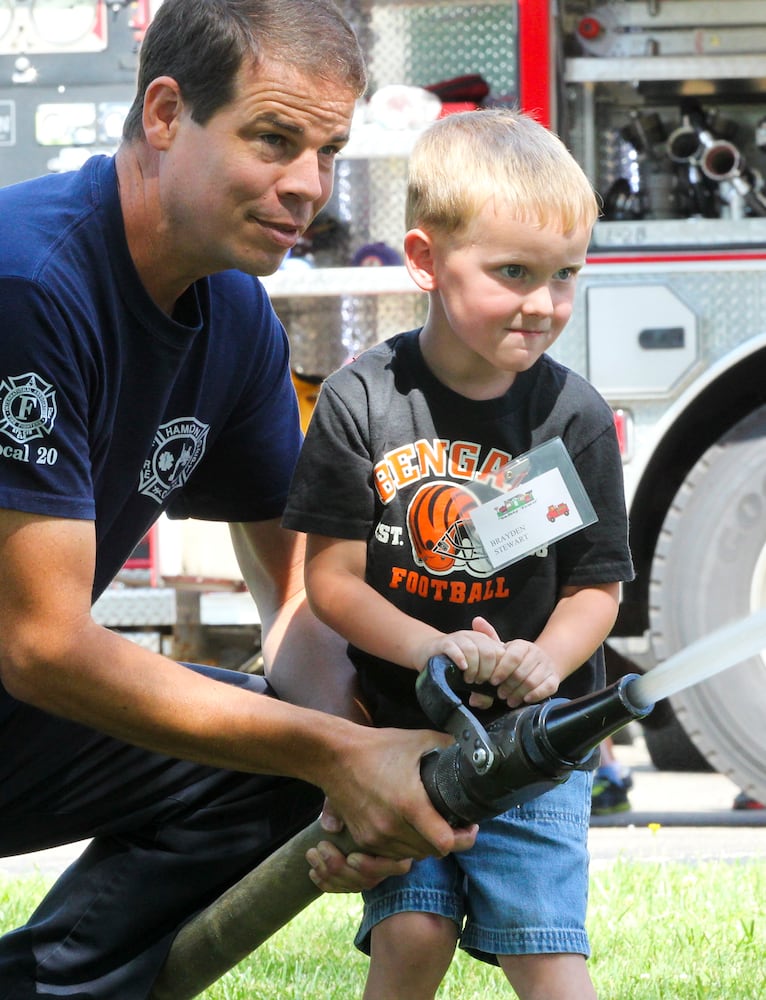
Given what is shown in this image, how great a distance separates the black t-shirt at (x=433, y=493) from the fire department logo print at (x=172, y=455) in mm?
286

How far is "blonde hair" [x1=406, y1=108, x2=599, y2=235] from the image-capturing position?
85.9 inches

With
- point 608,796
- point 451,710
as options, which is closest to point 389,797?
point 451,710

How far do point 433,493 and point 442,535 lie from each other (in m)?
0.06

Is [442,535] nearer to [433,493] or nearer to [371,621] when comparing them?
[433,493]

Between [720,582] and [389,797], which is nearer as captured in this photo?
[389,797]

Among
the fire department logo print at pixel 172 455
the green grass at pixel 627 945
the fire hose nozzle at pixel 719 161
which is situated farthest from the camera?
the fire hose nozzle at pixel 719 161

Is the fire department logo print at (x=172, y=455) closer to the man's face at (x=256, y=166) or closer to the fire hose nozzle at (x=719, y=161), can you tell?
the man's face at (x=256, y=166)

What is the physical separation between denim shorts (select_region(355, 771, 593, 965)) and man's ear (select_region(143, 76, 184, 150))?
107cm

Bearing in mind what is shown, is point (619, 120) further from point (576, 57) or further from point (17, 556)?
point (17, 556)

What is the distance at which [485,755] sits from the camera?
6.24 ft

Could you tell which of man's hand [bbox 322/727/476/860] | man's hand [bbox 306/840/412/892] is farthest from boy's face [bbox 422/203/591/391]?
man's hand [bbox 306/840/412/892]

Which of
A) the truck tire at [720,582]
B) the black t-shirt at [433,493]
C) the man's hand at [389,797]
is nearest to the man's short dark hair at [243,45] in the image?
the black t-shirt at [433,493]

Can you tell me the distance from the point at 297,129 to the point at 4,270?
443 millimetres

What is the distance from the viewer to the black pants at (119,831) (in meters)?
2.53
